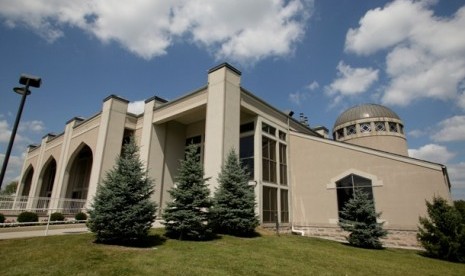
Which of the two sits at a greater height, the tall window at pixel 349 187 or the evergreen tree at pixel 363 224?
the tall window at pixel 349 187

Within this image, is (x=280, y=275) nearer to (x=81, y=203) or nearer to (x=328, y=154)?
(x=328, y=154)

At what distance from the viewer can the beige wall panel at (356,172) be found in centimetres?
1644

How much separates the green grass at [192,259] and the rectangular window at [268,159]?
7.73 m

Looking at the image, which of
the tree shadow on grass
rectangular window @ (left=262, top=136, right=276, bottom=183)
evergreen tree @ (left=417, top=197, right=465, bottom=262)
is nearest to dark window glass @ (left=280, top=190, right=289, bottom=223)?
rectangular window @ (left=262, top=136, right=276, bottom=183)

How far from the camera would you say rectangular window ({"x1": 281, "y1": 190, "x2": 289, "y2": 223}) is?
824 inches

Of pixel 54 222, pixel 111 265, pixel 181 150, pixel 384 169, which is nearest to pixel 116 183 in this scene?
pixel 111 265

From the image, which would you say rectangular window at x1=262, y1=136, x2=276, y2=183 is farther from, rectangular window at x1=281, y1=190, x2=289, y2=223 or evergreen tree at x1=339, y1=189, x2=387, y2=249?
evergreen tree at x1=339, y1=189, x2=387, y2=249

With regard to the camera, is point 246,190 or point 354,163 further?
point 354,163

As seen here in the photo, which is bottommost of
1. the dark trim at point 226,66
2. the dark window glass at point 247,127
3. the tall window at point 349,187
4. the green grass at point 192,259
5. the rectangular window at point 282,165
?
the green grass at point 192,259

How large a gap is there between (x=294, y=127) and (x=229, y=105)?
9515 millimetres

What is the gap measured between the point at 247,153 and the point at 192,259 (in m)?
12.2

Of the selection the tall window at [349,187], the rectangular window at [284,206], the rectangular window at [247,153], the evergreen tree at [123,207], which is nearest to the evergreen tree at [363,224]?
the tall window at [349,187]

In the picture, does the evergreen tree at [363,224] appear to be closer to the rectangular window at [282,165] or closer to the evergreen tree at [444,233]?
the evergreen tree at [444,233]

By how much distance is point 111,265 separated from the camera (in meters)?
7.87
